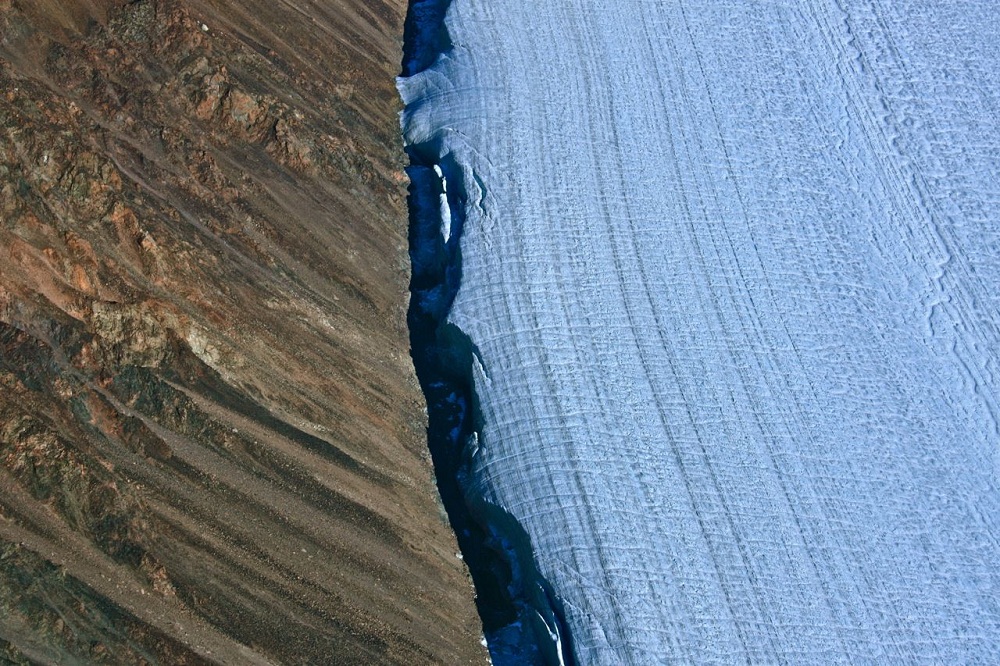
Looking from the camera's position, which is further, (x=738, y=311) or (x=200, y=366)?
(x=738, y=311)

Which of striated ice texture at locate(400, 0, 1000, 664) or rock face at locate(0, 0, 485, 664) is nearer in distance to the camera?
rock face at locate(0, 0, 485, 664)

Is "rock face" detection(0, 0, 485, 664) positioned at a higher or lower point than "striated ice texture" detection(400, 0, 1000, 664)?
higher

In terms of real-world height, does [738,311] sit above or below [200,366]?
below

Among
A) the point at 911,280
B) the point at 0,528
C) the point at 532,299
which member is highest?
the point at 0,528

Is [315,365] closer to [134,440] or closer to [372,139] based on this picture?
[134,440]

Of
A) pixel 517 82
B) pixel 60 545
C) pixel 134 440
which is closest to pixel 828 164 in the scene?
pixel 517 82
